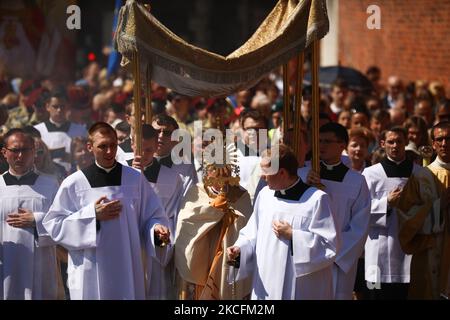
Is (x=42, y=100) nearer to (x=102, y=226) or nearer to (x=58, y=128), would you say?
(x=58, y=128)

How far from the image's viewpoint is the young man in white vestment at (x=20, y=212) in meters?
9.55

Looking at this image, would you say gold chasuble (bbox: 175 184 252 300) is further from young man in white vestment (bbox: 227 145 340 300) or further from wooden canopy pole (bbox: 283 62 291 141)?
wooden canopy pole (bbox: 283 62 291 141)

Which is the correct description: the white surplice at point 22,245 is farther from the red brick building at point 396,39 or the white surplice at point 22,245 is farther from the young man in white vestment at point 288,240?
the red brick building at point 396,39

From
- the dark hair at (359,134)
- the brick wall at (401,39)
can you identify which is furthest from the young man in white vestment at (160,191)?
the brick wall at (401,39)

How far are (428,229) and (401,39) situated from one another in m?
11.6

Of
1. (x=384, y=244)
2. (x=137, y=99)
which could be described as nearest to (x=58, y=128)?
(x=137, y=99)

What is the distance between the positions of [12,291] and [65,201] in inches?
42.9

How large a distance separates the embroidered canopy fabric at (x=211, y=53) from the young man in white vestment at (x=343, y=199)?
767 millimetres

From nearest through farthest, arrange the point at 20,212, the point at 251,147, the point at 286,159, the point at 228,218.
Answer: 1. the point at 286,159
2. the point at 20,212
3. the point at 228,218
4. the point at 251,147

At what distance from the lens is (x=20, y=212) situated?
948cm
